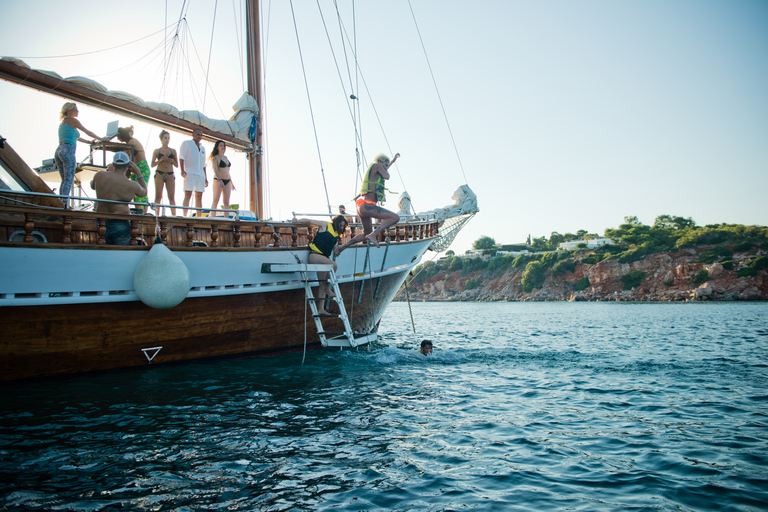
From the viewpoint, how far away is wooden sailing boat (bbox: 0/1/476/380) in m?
6.06

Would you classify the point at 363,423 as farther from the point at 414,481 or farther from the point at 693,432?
the point at 693,432

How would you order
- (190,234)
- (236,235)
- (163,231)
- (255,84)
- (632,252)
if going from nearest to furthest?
(163,231), (190,234), (236,235), (255,84), (632,252)

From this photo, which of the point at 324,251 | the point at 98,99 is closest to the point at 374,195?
the point at 324,251

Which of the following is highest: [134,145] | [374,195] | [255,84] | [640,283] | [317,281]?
[255,84]

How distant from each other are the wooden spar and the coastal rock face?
72263 mm

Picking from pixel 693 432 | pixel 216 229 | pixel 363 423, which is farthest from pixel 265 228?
pixel 693 432

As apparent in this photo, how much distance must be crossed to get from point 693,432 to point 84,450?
6.17m

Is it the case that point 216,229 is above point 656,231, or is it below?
below

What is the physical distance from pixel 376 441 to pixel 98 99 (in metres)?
8.72

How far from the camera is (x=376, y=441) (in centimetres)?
474

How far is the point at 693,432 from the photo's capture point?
16.9 ft

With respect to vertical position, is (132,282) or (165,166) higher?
(165,166)

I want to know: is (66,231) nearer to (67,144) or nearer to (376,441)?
(67,144)

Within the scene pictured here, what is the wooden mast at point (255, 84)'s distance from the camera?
11859mm
